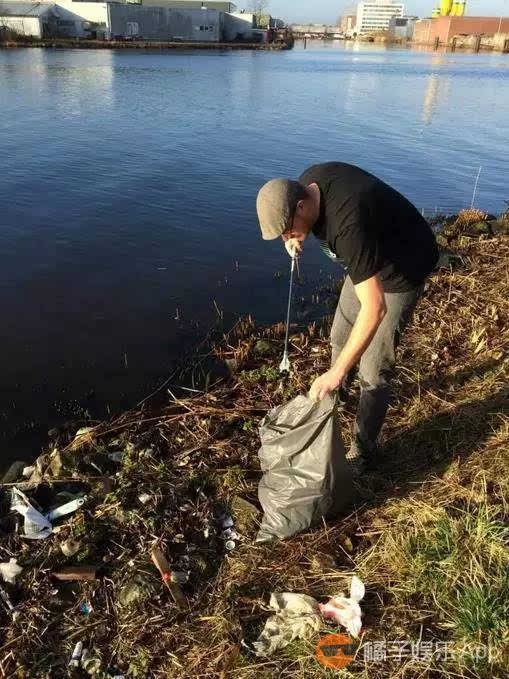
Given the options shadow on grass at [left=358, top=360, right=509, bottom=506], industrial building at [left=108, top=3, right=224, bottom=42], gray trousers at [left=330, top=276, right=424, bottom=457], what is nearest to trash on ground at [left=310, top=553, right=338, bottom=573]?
shadow on grass at [left=358, top=360, right=509, bottom=506]

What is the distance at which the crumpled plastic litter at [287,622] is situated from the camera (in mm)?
2354

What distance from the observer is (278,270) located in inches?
318

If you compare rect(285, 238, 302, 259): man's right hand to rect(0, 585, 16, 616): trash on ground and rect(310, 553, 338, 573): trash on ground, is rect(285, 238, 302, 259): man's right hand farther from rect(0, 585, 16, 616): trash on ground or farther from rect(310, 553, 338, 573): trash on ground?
rect(0, 585, 16, 616): trash on ground

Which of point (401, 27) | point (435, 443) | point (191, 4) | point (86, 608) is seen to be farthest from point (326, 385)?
point (401, 27)

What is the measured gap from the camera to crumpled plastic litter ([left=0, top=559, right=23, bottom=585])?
2947mm

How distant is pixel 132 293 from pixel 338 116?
16.1 m

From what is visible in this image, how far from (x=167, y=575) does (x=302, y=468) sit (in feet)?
3.14

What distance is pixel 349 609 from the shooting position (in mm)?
2404

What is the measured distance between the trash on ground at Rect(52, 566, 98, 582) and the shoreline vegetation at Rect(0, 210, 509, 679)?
21 mm

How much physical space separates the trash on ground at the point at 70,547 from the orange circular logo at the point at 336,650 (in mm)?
1589

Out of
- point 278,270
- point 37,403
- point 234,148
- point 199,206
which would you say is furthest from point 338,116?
point 37,403

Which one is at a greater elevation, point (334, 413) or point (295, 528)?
point (334, 413)

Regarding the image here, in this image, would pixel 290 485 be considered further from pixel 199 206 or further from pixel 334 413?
pixel 199 206

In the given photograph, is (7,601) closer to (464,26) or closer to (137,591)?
(137,591)
